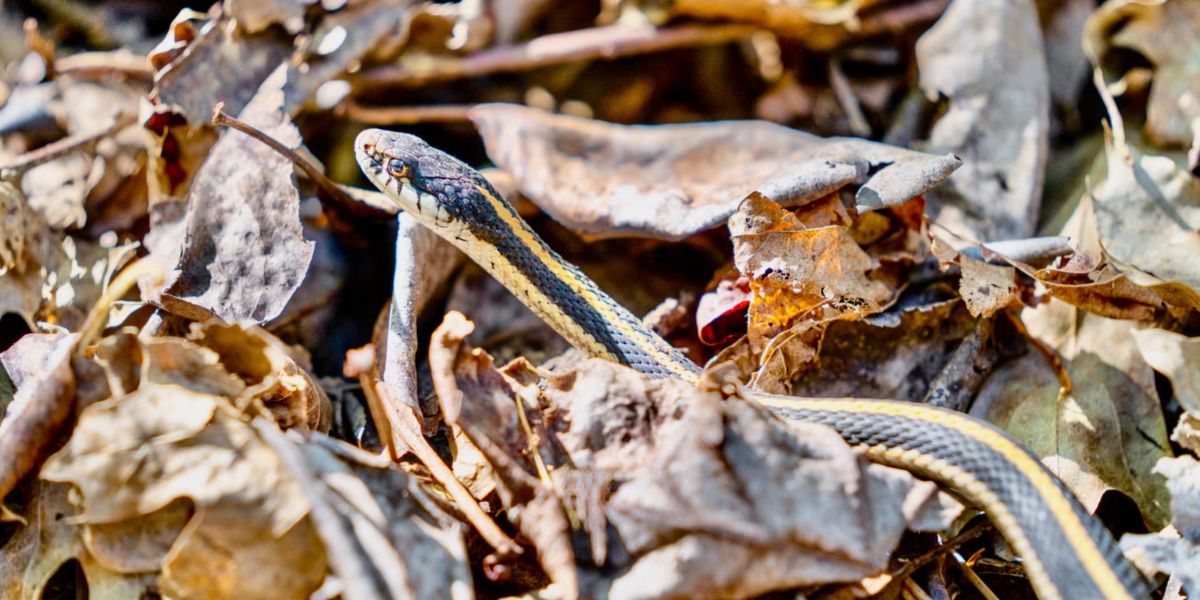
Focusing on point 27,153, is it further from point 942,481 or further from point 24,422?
point 942,481

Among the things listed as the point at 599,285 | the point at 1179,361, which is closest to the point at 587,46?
the point at 599,285

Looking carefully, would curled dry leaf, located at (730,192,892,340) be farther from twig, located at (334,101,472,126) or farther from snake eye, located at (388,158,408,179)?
twig, located at (334,101,472,126)

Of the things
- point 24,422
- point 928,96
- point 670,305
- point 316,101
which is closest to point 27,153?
point 316,101

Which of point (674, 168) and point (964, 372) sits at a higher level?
point (674, 168)

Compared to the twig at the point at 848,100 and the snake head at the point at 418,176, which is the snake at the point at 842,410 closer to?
the snake head at the point at 418,176

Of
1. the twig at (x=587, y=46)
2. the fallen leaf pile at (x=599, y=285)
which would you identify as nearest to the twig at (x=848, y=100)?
the fallen leaf pile at (x=599, y=285)

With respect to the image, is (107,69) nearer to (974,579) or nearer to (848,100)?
(848,100)
